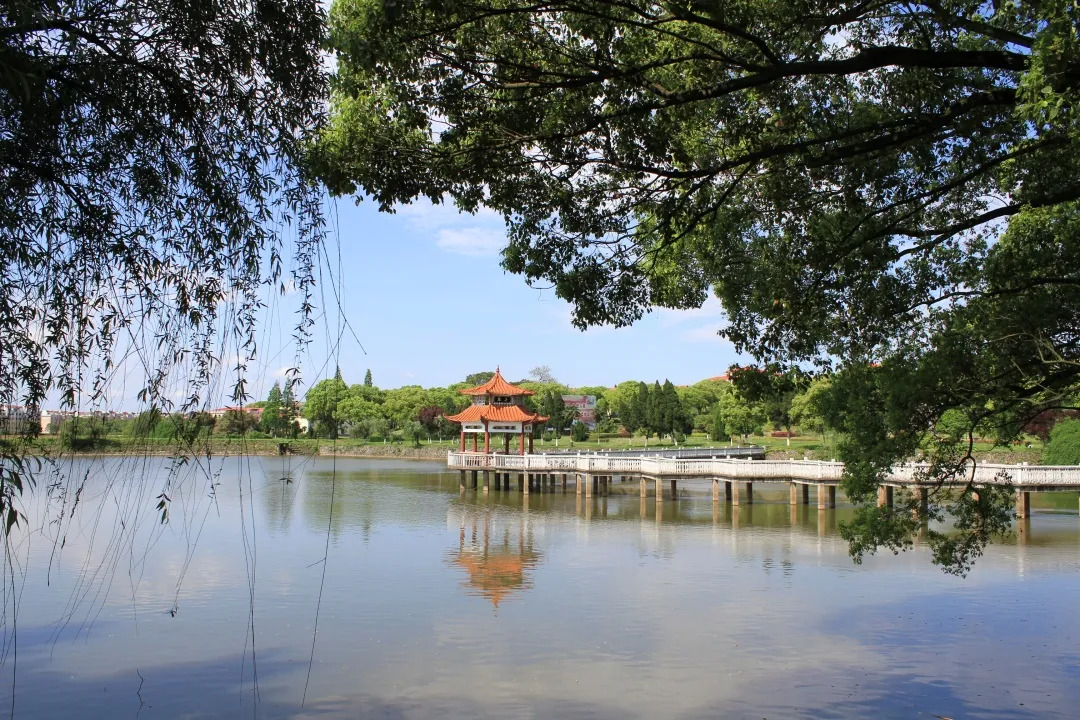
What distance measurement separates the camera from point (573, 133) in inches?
232

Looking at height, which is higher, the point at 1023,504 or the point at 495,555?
the point at 1023,504

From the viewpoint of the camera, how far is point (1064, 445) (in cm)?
Answer: 2869

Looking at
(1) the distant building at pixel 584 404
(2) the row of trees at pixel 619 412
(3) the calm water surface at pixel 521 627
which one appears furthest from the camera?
(1) the distant building at pixel 584 404

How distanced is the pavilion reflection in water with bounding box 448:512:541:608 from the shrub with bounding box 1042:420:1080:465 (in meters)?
18.2

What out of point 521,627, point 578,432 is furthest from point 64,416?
point 578,432

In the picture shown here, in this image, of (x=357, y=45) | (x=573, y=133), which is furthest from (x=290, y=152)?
(x=573, y=133)

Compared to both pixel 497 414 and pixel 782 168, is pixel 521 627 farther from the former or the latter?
pixel 497 414

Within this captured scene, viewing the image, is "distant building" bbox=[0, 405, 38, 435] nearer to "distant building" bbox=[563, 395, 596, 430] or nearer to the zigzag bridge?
the zigzag bridge

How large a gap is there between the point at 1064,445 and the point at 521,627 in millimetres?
24864

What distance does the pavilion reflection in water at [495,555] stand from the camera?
14.2m

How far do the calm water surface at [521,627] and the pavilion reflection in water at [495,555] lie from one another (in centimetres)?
10

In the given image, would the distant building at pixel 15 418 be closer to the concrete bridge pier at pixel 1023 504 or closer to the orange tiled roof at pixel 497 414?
the concrete bridge pier at pixel 1023 504

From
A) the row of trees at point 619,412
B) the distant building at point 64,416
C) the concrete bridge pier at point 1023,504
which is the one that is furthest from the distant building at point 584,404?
the distant building at point 64,416

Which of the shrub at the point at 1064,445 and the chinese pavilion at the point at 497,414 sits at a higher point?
the chinese pavilion at the point at 497,414
